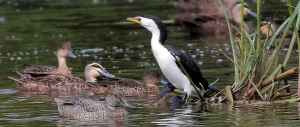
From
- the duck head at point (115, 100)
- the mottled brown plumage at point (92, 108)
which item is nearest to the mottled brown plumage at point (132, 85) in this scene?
the duck head at point (115, 100)

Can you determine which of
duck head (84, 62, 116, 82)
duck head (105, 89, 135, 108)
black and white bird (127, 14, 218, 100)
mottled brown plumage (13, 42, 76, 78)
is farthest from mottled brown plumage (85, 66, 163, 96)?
duck head (105, 89, 135, 108)

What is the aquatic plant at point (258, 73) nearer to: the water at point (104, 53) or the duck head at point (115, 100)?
the water at point (104, 53)

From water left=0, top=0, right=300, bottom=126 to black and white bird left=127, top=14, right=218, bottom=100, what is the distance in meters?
0.50

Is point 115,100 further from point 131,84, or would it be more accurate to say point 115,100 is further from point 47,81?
point 47,81

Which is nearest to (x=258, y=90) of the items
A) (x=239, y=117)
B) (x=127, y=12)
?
(x=239, y=117)

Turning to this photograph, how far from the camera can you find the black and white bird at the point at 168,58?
1130 centimetres

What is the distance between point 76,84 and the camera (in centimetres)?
1398

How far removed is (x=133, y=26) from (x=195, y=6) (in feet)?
7.90

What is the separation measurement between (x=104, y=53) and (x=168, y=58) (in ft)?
24.1

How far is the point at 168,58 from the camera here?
11.3 metres

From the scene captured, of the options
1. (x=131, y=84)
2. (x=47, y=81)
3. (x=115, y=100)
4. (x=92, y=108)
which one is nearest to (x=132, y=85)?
(x=131, y=84)

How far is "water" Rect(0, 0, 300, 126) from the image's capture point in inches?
396

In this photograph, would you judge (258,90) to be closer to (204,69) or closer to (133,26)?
(204,69)

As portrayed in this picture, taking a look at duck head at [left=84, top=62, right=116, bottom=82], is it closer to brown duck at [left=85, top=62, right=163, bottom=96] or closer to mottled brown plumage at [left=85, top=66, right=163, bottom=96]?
brown duck at [left=85, top=62, right=163, bottom=96]
